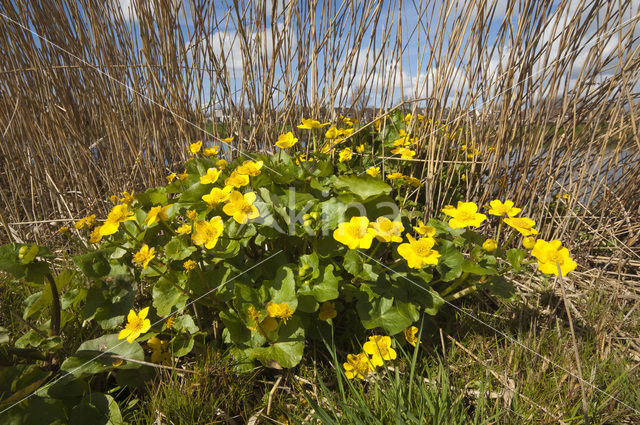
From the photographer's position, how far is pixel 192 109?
7.07ft

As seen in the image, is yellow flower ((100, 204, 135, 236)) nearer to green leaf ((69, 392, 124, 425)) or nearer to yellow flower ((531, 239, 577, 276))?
green leaf ((69, 392, 124, 425))

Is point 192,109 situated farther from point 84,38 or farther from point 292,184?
point 292,184

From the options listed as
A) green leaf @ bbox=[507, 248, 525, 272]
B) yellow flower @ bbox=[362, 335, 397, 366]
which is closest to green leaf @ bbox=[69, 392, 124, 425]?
yellow flower @ bbox=[362, 335, 397, 366]

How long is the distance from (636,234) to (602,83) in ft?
2.64

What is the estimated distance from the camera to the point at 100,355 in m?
1.06

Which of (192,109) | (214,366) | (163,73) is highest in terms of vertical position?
(163,73)

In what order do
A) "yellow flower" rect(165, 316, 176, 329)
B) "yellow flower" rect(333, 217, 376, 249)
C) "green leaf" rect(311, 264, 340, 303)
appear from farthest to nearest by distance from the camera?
"yellow flower" rect(165, 316, 176, 329) → "green leaf" rect(311, 264, 340, 303) → "yellow flower" rect(333, 217, 376, 249)

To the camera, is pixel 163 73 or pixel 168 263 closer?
pixel 168 263

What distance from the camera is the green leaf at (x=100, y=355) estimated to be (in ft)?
3.36

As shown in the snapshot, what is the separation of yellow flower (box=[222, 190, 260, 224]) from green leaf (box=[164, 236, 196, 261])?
0.16m

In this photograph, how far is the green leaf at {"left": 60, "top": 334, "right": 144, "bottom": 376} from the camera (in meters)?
1.03

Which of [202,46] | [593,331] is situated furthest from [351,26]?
[593,331]

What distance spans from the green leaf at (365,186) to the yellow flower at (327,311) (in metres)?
0.40

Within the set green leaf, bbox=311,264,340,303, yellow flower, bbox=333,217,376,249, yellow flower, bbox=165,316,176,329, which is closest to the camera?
yellow flower, bbox=333,217,376,249
